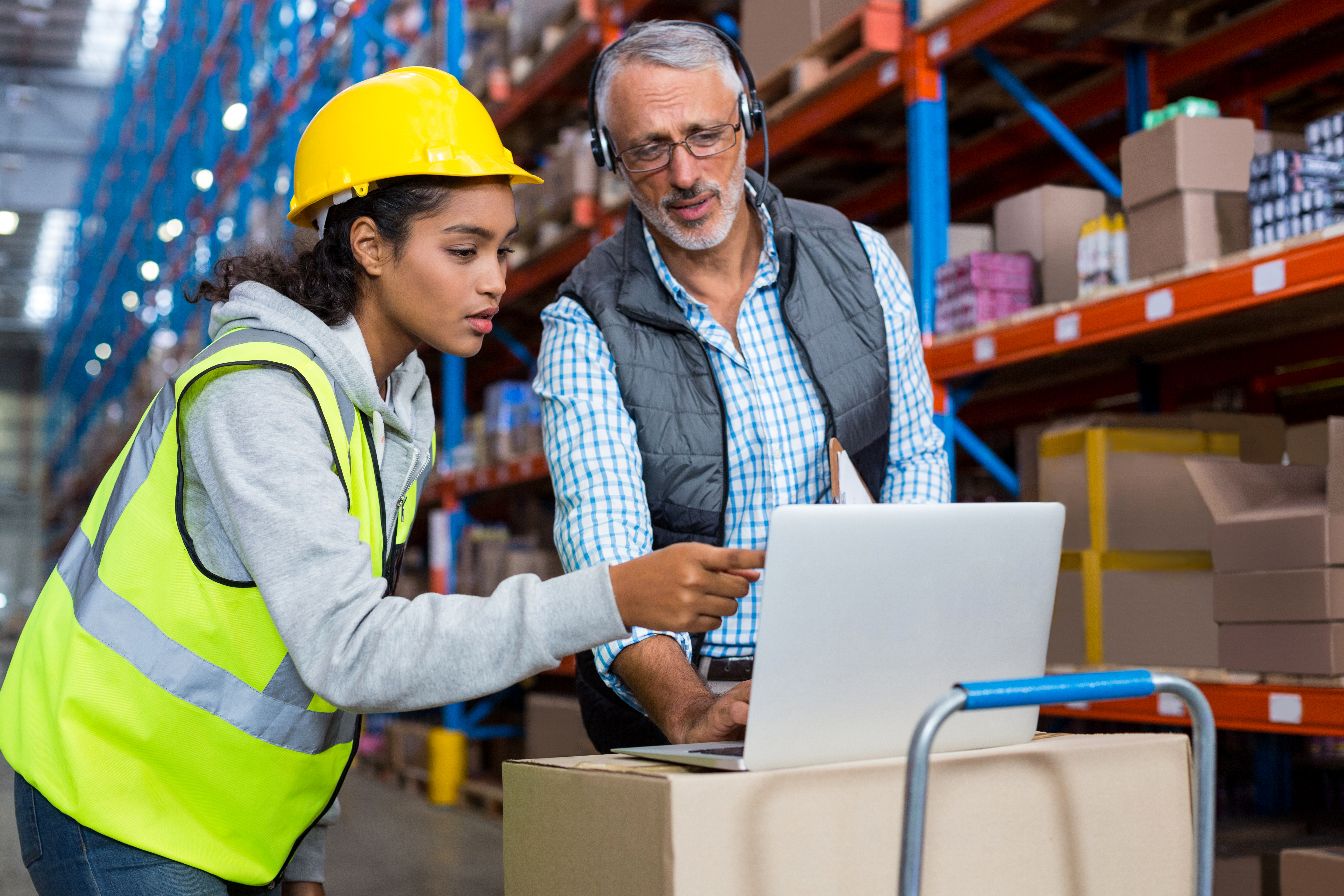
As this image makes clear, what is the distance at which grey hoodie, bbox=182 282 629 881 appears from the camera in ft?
3.68

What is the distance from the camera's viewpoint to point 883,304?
2189 millimetres

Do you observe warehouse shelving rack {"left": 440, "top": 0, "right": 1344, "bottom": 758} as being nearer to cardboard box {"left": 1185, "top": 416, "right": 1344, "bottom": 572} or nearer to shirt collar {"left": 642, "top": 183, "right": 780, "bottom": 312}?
cardboard box {"left": 1185, "top": 416, "right": 1344, "bottom": 572}

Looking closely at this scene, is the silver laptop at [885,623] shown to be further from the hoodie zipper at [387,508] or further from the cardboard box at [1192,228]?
the cardboard box at [1192,228]

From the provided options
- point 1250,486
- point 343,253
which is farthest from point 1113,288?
point 343,253

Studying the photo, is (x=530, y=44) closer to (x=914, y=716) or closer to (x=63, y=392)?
(x=914, y=716)

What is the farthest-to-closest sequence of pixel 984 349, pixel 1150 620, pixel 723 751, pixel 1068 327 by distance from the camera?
pixel 984 349, pixel 1068 327, pixel 1150 620, pixel 723 751

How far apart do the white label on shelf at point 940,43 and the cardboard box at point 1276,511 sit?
1.44m

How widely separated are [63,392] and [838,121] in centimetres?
2741

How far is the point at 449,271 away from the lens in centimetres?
143

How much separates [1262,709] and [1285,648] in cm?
13

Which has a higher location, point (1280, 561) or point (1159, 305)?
point (1159, 305)

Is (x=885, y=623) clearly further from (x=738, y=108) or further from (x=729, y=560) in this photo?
(x=738, y=108)

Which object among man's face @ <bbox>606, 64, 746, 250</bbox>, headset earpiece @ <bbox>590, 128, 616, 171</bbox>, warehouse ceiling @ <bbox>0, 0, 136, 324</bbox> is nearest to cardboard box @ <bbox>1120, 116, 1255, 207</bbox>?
man's face @ <bbox>606, 64, 746, 250</bbox>

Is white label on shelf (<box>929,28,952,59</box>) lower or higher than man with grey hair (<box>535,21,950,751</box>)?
higher
